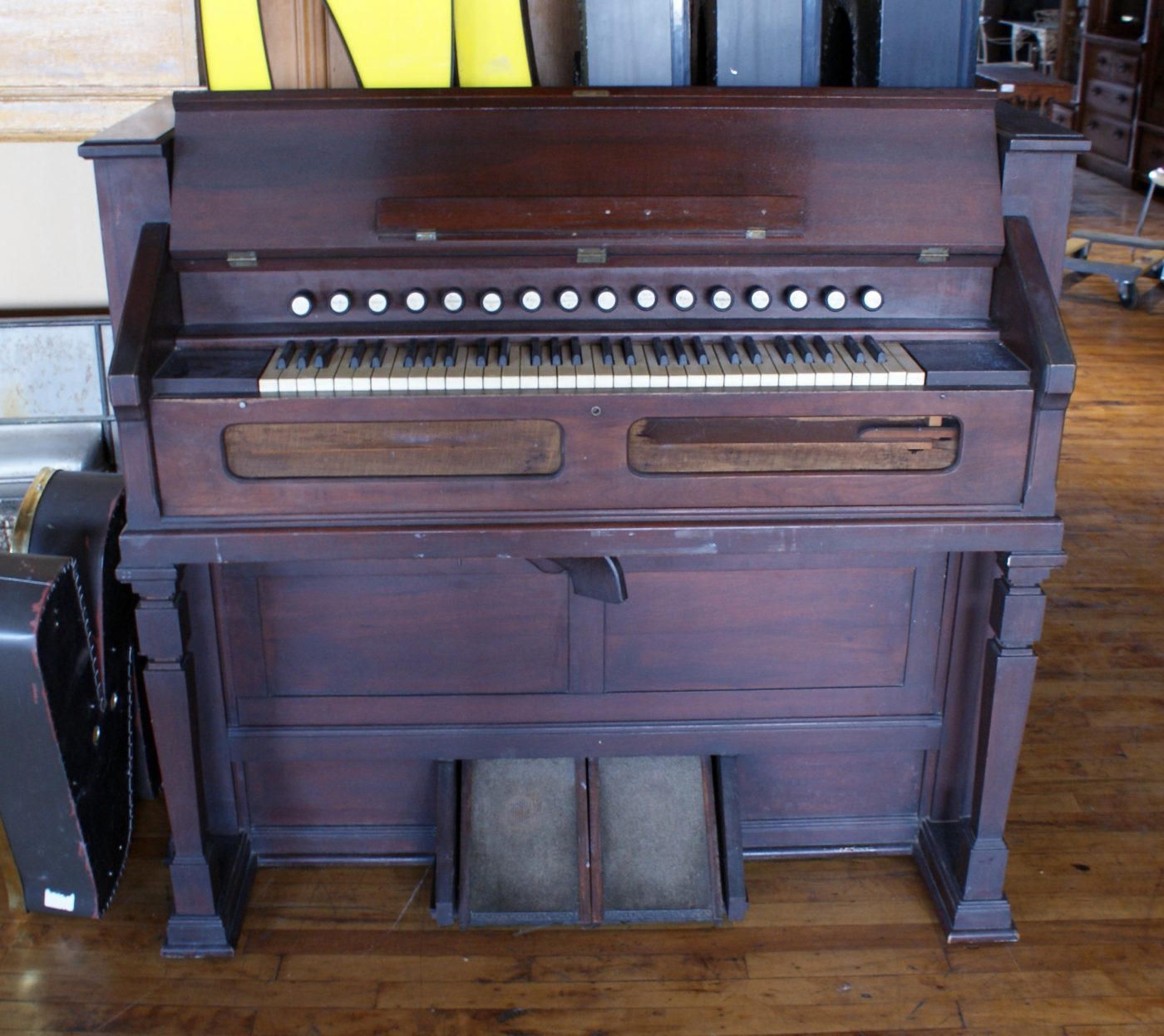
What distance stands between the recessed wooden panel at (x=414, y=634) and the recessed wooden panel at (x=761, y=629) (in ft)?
0.39

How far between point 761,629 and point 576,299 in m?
0.65

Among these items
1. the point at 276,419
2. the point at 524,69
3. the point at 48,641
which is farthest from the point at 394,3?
the point at 48,641

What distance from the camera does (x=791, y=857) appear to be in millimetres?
2322

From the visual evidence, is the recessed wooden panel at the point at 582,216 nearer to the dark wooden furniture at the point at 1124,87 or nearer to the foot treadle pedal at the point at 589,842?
the foot treadle pedal at the point at 589,842

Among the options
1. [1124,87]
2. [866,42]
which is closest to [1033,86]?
[1124,87]

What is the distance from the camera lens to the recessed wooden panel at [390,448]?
172 cm

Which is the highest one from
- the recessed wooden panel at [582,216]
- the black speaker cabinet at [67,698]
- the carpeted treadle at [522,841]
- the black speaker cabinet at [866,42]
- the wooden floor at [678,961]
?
the black speaker cabinet at [866,42]

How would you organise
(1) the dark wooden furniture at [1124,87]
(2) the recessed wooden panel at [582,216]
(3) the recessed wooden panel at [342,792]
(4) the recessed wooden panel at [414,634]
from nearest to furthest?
(2) the recessed wooden panel at [582,216] → (4) the recessed wooden panel at [414,634] → (3) the recessed wooden panel at [342,792] → (1) the dark wooden furniture at [1124,87]

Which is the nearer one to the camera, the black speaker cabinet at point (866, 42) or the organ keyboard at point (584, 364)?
the organ keyboard at point (584, 364)

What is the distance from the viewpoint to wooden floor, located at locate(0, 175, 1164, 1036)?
1.95 m

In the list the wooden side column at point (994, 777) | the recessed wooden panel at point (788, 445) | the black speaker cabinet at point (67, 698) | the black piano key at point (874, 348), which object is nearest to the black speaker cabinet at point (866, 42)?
the black piano key at point (874, 348)

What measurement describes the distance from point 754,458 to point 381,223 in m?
0.60

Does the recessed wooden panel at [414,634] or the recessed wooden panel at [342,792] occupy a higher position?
the recessed wooden panel at [414,634]

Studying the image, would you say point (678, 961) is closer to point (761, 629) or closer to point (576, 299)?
point (761, 629)
